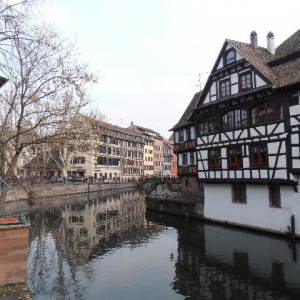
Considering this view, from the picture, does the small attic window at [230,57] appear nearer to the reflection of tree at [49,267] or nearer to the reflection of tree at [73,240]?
the reflection of tree at [73,240]

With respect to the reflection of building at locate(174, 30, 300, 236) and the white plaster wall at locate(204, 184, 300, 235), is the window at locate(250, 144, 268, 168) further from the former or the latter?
the white plaster wall at locate(204, 184, 300, 235)

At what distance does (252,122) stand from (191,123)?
36.6ft

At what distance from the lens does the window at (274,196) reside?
22766mm

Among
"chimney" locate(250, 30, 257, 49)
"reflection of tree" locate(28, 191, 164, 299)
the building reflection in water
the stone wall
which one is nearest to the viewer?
the building reflection in water

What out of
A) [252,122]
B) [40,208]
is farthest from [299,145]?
[40,208]

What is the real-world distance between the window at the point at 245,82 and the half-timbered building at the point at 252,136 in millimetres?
71

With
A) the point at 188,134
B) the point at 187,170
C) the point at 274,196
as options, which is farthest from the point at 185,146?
the point at 274,196

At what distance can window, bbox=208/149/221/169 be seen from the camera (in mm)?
27188

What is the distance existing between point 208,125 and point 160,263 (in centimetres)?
1397

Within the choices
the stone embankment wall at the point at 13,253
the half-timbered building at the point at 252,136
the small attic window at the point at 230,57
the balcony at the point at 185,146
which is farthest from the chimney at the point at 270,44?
the stone embankment wall at the point at 13,253

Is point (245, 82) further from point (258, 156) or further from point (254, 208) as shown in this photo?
point (254, 208)

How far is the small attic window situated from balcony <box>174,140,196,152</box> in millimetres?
10352

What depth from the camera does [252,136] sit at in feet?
78.9

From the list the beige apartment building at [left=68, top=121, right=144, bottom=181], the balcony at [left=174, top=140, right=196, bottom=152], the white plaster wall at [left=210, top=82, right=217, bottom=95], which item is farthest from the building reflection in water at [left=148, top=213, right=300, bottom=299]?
the beige apartment building at [left=68, top=121, right=144, bottom=181]
